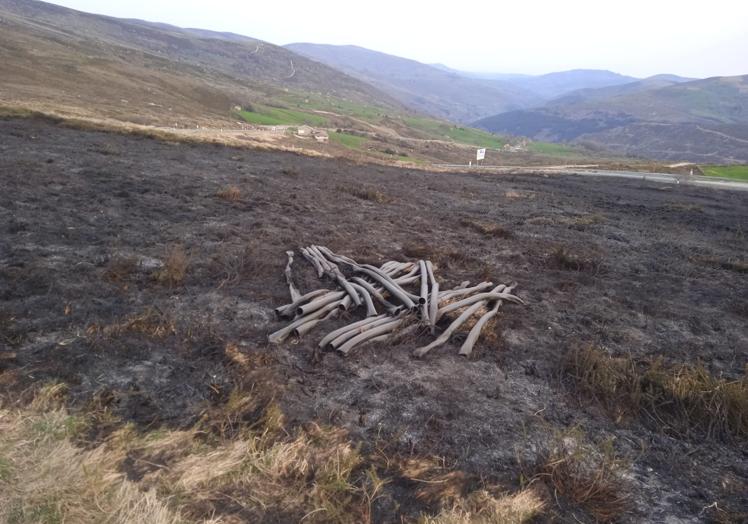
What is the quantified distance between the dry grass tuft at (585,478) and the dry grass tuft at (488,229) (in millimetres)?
7791

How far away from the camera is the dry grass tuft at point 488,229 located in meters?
11.0

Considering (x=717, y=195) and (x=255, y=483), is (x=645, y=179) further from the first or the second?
(x=255, y=483)

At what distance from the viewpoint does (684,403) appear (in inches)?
169

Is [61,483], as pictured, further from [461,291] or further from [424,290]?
[461,291]

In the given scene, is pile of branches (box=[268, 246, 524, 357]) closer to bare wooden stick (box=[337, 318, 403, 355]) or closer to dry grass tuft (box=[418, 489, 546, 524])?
bare wooden stick (box=[337, 318, 403, 355])

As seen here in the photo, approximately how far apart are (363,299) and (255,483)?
10.9 ft

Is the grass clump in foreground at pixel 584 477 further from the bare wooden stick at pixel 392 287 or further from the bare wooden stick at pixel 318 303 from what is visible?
the bare wooden stick at pixel 318 303

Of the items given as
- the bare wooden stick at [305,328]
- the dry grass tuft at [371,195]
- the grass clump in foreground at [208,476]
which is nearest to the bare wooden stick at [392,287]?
the bare wooden stick at [305,328]

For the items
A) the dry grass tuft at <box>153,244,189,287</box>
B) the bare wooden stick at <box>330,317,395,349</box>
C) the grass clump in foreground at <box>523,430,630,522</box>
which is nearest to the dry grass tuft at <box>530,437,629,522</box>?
the grass clump in foreground at <box>523,430,630,522</box>

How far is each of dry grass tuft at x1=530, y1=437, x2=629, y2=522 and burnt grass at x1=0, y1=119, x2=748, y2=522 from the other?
97 millimetres

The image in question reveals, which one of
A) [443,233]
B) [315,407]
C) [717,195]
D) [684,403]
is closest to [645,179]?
[717,195]

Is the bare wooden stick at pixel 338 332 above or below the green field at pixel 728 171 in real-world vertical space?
below

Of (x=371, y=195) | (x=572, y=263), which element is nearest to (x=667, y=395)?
(x=572, y=263)

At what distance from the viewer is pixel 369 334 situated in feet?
16.5
